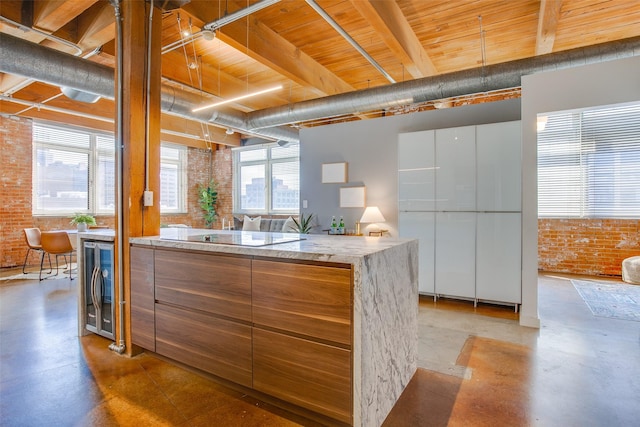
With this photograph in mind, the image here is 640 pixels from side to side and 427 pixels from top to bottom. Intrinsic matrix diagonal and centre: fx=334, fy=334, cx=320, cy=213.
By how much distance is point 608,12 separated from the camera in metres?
3.76

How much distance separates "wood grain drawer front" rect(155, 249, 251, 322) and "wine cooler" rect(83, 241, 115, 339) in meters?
0.76

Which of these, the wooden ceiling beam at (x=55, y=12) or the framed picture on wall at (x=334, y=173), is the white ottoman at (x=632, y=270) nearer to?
the framed picture on wall at (x=334, y=173)

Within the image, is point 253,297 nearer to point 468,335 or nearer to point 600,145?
point 468,335

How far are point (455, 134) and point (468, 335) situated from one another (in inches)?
96.2

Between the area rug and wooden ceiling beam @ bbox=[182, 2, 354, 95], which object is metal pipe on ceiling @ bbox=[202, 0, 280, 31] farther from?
the area rug

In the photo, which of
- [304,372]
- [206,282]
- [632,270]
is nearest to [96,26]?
[206,282]

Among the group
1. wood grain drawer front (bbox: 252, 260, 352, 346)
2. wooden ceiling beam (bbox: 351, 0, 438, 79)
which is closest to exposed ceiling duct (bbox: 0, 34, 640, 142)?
wooden ceiling beam (bbox: 351, 0, 438, 79)

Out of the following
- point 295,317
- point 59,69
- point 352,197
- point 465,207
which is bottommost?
point 295,317

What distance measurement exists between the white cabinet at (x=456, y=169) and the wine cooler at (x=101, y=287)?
3.78 m

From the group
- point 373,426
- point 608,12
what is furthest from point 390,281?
point 608,12

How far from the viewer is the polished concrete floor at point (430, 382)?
6.43 feet

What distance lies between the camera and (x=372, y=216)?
5230mm

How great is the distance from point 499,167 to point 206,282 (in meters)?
3.57

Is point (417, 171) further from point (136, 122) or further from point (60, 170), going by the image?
point (60, 170)
